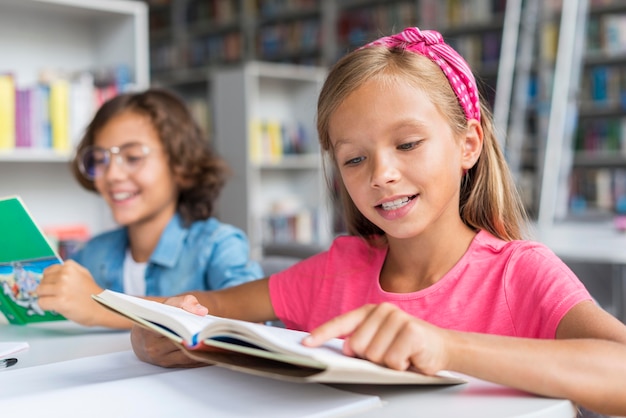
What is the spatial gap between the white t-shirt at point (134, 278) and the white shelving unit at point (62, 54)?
3.51 feet

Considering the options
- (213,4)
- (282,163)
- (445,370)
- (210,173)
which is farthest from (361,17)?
(445,370)

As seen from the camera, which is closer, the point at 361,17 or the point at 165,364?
the point at 165,364

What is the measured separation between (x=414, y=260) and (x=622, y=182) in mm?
4407

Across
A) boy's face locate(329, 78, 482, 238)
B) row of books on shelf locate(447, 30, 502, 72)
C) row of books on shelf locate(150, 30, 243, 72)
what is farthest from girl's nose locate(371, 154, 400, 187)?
Result: row of books on shelf locate(150, 30, 243, 72)

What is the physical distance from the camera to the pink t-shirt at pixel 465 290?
2.95 feet

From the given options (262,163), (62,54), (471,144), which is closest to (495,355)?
(471,144)

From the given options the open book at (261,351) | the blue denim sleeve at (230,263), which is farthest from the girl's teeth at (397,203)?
the blue denim sleeve at (230,263)

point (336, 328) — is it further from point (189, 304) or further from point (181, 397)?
point (189, 304)

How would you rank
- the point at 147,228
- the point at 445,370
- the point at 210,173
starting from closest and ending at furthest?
1. the point at 445,370
2. the point at 147,228
3. the point at 210,173

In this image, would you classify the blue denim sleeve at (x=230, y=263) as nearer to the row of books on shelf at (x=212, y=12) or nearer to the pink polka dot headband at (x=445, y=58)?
the pink polka dot headband at (x=445, y=58)

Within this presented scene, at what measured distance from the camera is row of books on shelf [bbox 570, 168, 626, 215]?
16.6ft

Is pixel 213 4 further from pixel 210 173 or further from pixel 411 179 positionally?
pixel 411 179

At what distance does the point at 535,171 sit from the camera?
5355 millimetres

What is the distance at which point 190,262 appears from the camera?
64.7 inches
